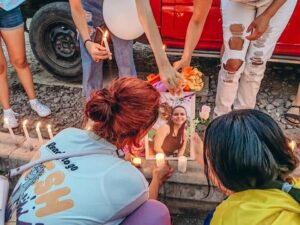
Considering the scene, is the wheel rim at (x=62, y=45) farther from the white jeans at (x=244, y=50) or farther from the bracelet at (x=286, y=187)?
the bracelet at (x=286, y=187)

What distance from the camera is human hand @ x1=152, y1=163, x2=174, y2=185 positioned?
235 centimetres

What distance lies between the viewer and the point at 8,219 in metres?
2.21

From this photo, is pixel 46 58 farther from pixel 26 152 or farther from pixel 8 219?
pixel 8 219

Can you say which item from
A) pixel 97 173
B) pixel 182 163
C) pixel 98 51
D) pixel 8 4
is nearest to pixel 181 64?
pixel 98 51

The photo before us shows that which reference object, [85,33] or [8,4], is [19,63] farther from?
[85,33]

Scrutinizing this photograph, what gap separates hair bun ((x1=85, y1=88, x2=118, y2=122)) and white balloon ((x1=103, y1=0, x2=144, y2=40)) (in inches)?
33.0

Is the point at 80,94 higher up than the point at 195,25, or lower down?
lower down

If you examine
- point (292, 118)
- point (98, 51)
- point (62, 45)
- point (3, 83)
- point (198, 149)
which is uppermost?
point (98, 51)

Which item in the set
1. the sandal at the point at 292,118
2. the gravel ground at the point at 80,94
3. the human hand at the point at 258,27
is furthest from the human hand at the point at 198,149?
the sandal at the point at 292,118

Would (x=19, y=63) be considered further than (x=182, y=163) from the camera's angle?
Yes

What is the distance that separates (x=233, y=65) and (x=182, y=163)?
76 cm

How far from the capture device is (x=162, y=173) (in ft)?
7.82

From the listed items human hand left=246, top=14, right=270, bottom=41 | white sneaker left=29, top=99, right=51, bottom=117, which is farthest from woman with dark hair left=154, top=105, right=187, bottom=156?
white sneaker left=29, top=99, right=51, bottom=117

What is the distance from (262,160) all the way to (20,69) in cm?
234
